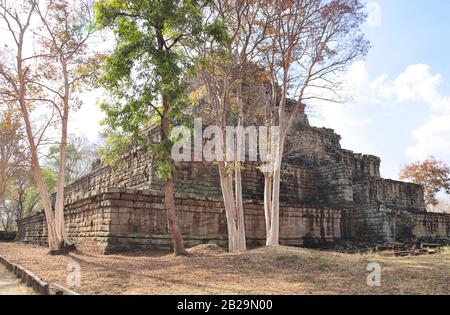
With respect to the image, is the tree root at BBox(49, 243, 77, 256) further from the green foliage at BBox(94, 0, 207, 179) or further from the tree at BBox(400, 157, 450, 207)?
the tree at BBox(400, 157, 450, 207)

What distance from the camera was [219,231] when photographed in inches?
674

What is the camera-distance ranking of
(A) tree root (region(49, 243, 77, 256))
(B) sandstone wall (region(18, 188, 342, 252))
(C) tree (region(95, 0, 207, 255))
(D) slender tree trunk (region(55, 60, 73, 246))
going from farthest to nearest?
(B) sandstone wall (region(18, 188, 342, 252)) → (D) slender tree trunk (region(55, 60, 73, 246)) → (A) tree root (region(49, 243, 77, 256)) → (C) tree (region(95, 0, 207, 255))

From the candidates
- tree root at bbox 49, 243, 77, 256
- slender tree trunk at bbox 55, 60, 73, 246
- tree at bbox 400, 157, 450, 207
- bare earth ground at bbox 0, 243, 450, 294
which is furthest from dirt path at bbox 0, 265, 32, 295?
tree at bbox 400, 157, 450, 207

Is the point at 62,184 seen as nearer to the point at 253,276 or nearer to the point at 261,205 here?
the point at 261,205

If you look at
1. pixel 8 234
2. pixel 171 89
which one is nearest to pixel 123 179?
pixel 171 89

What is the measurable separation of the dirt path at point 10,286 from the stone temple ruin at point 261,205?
4539 millimetres

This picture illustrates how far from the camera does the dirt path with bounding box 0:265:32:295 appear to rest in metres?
7.18

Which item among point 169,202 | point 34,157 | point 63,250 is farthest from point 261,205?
point 34,157

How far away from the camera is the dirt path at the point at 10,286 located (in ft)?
23.5

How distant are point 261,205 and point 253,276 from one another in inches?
411

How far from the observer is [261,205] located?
18.7 metres

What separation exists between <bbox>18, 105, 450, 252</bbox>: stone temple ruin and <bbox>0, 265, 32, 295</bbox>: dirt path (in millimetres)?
4539

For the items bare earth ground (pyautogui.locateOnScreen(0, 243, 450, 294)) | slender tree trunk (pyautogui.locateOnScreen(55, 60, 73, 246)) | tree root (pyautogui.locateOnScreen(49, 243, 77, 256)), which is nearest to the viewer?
bare earth ground (pyautogui.locateOnScreen(0, 243, 450, 294))

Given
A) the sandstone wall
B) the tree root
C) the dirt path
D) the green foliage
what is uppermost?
the green foliage
